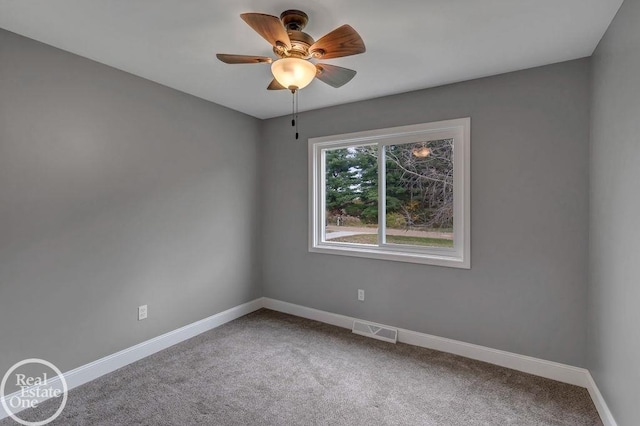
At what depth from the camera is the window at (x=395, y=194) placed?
283 cm

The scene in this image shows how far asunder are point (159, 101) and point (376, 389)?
3024mm

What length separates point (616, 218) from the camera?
5.82 feet

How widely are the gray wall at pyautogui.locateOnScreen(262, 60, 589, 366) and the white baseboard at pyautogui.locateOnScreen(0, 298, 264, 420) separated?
1.49m

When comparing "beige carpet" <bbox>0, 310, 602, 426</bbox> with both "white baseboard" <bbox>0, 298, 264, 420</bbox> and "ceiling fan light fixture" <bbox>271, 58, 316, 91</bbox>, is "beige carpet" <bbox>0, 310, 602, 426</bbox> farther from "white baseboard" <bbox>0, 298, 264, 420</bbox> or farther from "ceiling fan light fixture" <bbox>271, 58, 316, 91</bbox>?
"ceiling fan light fixture" <bbox>271, 58, 316, 91</bbox>

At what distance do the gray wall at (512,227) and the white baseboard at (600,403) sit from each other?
0.56 feet

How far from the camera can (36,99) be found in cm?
209

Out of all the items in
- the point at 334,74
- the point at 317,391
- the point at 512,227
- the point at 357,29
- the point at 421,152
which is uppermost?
the point at 357,29

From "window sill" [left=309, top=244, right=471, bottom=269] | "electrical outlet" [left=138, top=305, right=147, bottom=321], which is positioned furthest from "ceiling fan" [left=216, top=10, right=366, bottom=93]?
"electrical outlet" [left=138, top=305, right=147, bottom=321]

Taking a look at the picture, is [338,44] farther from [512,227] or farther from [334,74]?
[512,227]

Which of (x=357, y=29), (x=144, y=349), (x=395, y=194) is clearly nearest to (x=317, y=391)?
(x=144, y=349)

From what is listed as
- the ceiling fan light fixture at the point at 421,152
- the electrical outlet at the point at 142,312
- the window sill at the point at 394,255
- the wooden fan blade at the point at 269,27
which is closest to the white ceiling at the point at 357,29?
the wooden fan blade at the point at 269,27

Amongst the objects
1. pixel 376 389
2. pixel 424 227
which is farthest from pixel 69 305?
pixel 424 227

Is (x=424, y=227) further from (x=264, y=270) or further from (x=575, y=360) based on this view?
(x=264, y=270)

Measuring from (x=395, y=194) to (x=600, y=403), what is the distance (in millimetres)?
2118
